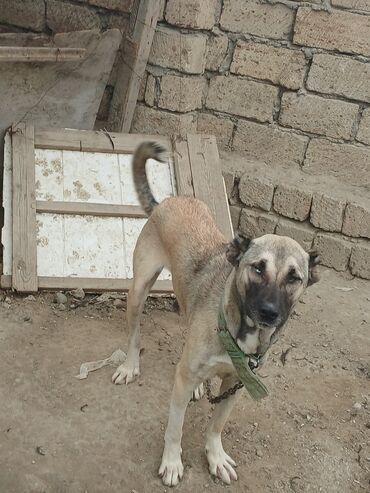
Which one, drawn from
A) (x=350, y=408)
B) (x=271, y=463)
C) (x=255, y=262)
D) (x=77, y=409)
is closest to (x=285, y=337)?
(x=350, y=408)

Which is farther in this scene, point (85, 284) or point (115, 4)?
point (115, 4)

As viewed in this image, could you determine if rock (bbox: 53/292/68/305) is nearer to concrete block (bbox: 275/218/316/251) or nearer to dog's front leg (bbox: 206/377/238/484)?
dog's front leg (bbox: 206/377/238/484)

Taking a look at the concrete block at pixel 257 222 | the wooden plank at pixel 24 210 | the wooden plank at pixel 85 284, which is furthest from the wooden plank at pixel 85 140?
the concrete block at pixel 257 222

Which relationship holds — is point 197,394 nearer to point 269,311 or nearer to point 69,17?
point 269,311

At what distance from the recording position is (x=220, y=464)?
11.8ft

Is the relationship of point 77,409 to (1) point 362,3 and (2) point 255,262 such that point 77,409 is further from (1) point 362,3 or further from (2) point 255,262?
(1) point 362,3

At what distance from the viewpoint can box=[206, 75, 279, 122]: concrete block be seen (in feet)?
19.7

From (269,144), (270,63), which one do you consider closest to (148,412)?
(269,144)

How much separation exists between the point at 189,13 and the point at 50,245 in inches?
93.9

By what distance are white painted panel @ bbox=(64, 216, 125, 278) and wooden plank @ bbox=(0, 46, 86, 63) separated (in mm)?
1295

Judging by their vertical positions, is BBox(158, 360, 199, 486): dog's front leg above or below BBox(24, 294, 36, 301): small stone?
above

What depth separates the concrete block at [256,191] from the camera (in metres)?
6.09

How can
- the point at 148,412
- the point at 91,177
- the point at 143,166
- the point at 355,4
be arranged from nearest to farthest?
1. the point at 148,412
2. the point at 143,166
3. the point at 91,177
4. the point at 355,4

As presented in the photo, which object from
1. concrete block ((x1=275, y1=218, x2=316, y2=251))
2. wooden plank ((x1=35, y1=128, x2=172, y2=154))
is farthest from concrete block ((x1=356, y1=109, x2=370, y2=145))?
wooden plank ((x1=35, y1=128, x2=172, y2=154))
